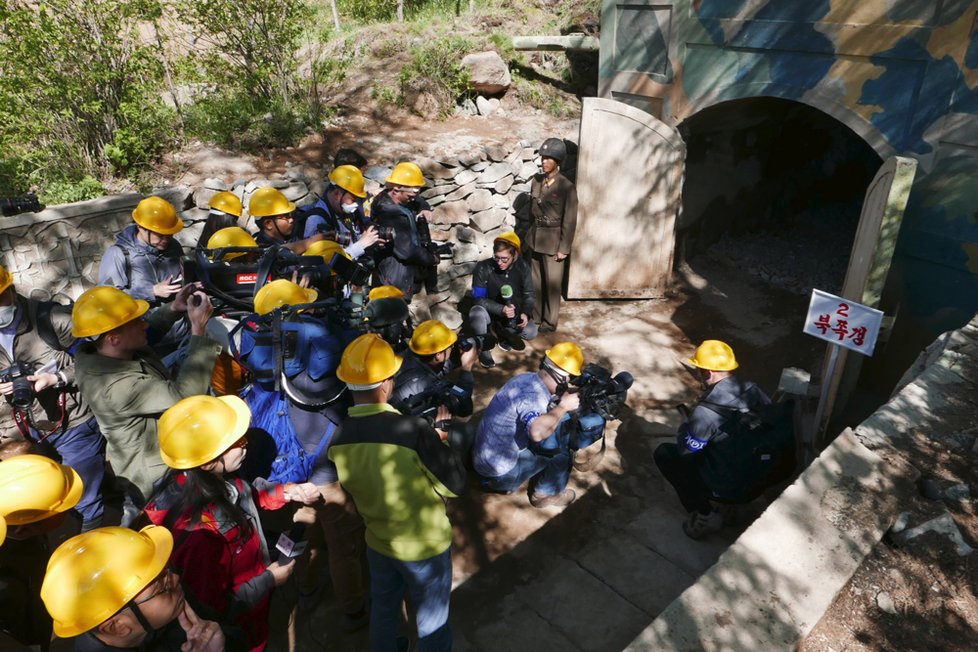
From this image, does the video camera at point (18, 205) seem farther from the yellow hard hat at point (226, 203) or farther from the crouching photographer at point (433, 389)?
the crouching photographer at point (433, 389)

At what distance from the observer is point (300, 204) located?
5906 mm

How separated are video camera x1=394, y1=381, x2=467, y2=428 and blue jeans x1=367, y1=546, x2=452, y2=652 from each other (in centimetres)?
72

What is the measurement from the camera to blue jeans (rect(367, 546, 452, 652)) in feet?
8.84

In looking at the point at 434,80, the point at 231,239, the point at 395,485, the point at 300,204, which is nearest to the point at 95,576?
the point at 395,485

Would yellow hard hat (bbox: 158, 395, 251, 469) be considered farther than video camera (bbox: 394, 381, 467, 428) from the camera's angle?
No

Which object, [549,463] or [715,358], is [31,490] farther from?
[715,358]

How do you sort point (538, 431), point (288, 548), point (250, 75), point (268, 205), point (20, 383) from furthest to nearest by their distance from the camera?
1. point (250, 75)
2. point (268, 205)
3. point (538, 431)
4. point (20, 383)
5. point (288, 548)

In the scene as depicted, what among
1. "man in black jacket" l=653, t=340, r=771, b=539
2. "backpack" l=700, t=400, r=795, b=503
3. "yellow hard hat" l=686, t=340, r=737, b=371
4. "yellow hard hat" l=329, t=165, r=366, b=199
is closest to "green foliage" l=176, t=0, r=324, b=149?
"yellow hard hat" l=329, t=165, r=366, b=199

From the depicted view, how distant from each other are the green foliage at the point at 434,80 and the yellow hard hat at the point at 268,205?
9.94ft

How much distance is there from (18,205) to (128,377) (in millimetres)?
2511

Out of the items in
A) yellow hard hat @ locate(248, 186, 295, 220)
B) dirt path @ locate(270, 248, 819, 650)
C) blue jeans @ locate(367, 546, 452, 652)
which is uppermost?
yellow hard hat @ locate(248, 186, 295, 220)

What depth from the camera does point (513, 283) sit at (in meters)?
5.51

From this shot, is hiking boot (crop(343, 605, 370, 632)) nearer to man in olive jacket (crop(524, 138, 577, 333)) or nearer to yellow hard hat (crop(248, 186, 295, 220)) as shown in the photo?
yellow hard hat (crop(248, 186, 295, 220))

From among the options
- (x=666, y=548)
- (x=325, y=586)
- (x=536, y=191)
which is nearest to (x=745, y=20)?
(x=536, y=191)
